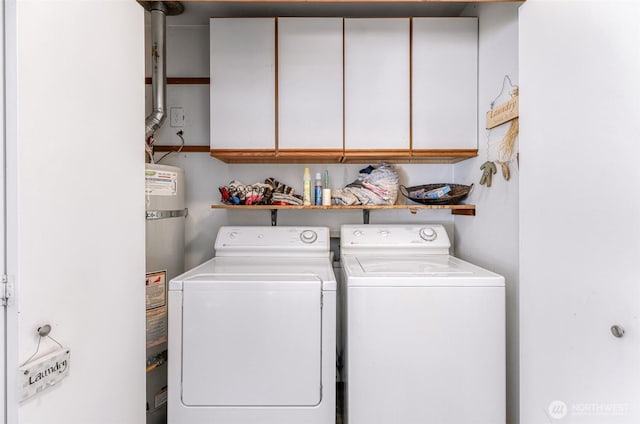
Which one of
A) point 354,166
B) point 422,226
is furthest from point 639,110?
point 354,166

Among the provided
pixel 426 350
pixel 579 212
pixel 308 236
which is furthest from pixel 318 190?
→ pixel 579 212

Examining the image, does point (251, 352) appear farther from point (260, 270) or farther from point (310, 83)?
point (310, 83)

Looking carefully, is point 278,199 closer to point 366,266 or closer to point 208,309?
point 366,266

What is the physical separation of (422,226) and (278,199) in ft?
3.15

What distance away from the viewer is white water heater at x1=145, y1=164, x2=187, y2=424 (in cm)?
186

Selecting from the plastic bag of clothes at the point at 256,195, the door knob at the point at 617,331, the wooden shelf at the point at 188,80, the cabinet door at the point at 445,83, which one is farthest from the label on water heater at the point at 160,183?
the door knob at the point at 617,331

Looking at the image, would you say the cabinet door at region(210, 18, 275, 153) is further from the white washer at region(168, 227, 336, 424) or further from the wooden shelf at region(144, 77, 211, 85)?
the white washer at region(168, 227, 336, 424)

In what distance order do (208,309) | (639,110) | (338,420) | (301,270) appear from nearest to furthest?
(639,110)
(208,309)
(301,270)
(338,420)

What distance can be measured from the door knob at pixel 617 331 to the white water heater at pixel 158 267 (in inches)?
77.4

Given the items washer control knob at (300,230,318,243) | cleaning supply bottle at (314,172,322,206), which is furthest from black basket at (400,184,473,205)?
washer control knob at (300,230,318,243)

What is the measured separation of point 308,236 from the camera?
2.21 meters

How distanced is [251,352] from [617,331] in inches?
51.7

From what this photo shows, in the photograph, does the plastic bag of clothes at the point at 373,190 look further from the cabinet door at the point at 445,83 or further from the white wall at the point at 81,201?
the white wall at the point at 81,201

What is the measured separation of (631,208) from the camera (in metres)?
0.99
